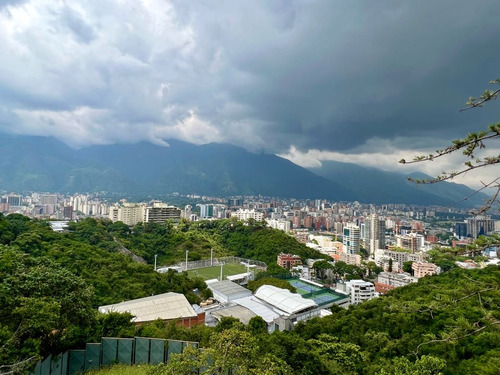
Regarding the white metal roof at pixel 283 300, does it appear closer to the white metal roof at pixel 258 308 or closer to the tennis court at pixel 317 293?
the white metal roof at pixel 258 308

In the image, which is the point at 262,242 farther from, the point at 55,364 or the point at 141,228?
the point at 55,364

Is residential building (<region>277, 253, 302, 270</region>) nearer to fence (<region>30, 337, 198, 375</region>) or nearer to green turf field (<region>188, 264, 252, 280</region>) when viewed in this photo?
green turf field (<region>188, 264, 252, 280</region>)

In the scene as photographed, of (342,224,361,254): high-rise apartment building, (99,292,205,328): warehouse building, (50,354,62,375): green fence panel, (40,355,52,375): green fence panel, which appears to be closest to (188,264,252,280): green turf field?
(99,292,205,328): warehouse building

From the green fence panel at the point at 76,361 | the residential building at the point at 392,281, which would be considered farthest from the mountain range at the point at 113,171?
the green fence panel at the point at 76,361

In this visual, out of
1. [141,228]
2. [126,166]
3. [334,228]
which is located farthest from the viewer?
[126,166]

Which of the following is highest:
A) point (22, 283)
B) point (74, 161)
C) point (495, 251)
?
point (74, 161)

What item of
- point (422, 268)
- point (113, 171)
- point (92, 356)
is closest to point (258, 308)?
point (92, 356)

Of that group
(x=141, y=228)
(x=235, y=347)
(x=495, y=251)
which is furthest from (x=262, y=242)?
(x=495, y=251)

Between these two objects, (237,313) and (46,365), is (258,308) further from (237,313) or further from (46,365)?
(46,365)
